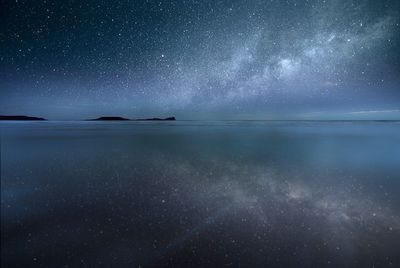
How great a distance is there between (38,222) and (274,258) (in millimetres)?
4397

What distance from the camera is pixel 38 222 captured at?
4281 mm

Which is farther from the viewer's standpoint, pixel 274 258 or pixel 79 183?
pixel 79 183

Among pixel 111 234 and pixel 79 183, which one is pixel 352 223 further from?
pixel 79 183

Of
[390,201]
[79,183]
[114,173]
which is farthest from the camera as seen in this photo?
[114,173]

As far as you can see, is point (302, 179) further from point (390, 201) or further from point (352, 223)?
point (352, 223)

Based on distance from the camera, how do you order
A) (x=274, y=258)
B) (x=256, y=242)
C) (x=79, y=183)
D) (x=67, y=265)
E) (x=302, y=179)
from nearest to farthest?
(x=67, y=265) → (x=274, y=258) → (x=256, y=242) → (x=79, y=183) → (x=302, y=179)

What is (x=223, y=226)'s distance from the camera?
4285 millimetres

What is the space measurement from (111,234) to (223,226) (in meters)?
2.07

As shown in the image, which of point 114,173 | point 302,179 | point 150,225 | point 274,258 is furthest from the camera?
point 114,173

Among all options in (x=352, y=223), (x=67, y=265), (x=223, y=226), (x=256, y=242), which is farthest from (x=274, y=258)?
(x=67, y=265)

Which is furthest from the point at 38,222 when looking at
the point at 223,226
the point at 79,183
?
the point at 223,226

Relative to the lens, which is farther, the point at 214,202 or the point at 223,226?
the point at 214,202

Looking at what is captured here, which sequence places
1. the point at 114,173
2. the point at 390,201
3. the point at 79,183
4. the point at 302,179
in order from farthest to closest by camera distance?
the point at 114,173 → the point at 302,179 → the point at 79,183 → the point at 390,201

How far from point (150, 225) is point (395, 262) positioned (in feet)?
13.1
